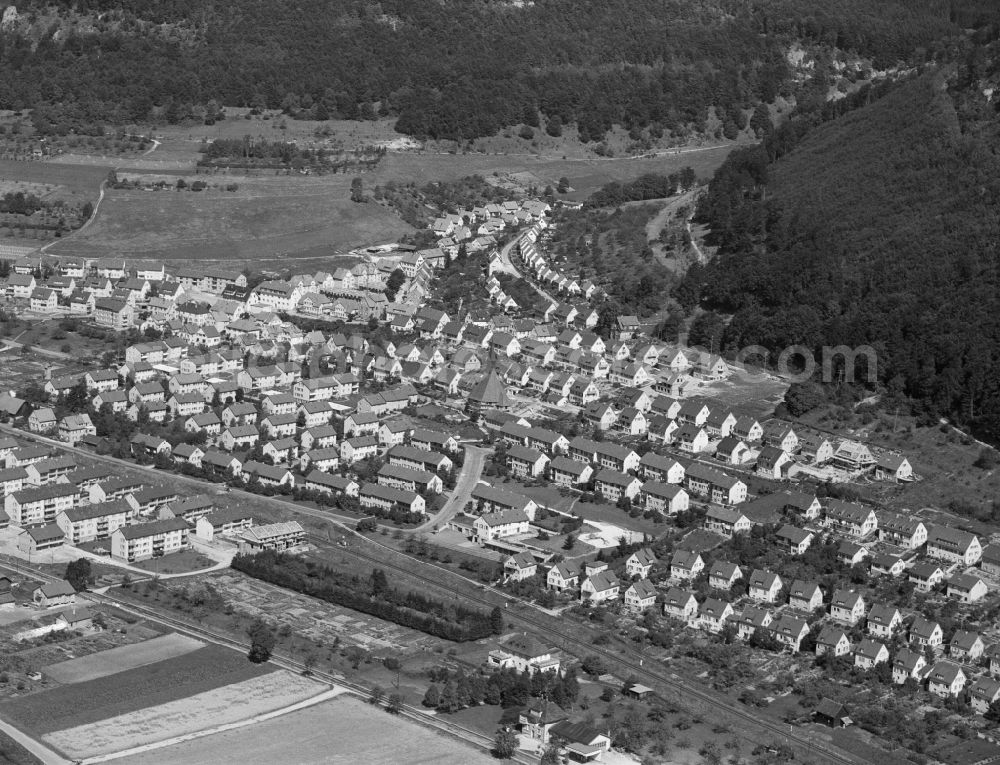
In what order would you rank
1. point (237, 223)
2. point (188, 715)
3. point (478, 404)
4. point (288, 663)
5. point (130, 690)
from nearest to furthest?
point (188, 715), point (130, 690), point (288, 663), point (478, 404), point (237, 223)

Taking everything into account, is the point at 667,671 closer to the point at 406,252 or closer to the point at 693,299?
the point at 693,299

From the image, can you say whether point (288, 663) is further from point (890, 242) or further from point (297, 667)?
point (890, 242)

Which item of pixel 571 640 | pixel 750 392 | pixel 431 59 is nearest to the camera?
pixel 571 640

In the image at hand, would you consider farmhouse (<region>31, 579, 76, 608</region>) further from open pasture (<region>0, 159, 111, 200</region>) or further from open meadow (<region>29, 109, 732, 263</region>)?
open pasture (<region>0, 159, 111, 200</region>)

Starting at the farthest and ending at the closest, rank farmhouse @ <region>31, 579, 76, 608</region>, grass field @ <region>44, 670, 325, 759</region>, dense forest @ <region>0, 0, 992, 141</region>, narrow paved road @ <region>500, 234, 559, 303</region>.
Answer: dense forest @ <region>0, 0, 992, 141</region>
narrow paved road @ <region>500, 234, 559, 303</region>
farmhouse @ <region>31, 579, 76, 608</region>
grass field @ <region>44, 670, 325, 759</region>

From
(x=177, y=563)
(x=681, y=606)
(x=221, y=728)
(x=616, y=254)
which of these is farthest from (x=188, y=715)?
(x=616, y=254)

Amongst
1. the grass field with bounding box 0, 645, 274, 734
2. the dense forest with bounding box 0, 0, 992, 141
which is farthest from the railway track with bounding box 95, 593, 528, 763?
the dense forest with bounding box 0, 0, 992, 141

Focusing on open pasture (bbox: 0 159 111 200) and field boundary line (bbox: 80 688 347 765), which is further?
open pasture (bbox: 0 159 111 200)

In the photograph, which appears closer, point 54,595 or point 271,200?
point 54,595
